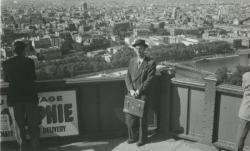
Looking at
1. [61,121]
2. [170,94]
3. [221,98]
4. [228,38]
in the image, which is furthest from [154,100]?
[228,38]

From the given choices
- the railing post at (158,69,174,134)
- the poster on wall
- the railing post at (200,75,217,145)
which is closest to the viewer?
the railing post at (200,75,217,145)

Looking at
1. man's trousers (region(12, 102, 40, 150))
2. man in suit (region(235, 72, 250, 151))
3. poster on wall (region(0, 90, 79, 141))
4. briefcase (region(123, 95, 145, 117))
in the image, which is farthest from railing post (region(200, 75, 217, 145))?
man's trousers (region(12, 102, 40, 150))

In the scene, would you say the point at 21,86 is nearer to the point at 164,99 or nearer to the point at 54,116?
the point at 54,116

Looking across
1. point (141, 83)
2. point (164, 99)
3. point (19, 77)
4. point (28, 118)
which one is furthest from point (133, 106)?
point (19, 77)

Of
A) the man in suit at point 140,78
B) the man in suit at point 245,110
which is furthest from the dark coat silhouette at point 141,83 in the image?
the man in suit at point 245,110

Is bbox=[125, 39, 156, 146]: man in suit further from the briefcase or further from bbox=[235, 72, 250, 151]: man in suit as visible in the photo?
bbox=[235, 72, 250, 151]: man in suit

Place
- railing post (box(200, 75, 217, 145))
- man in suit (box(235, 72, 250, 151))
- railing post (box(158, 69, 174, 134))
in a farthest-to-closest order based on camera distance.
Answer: railing post (box(158, 69, 174, 134)), railing post (box(200, 75, 217, 145)), man in suit (box(235, 72, 250, 151))

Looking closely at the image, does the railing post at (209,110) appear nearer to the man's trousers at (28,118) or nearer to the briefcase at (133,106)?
the briefcase at (133,106)

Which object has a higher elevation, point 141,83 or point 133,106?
point 141,83
